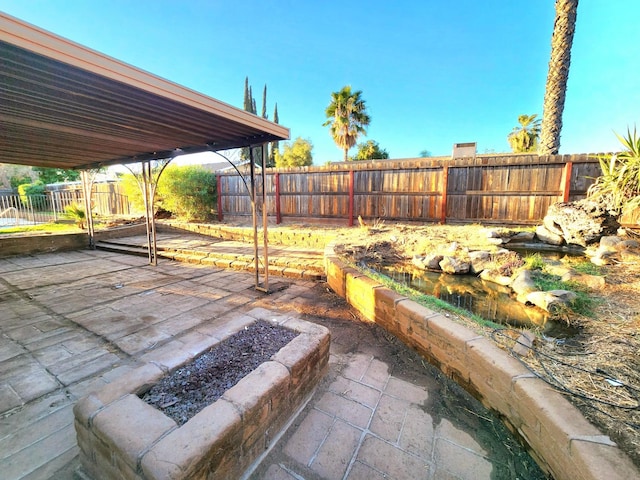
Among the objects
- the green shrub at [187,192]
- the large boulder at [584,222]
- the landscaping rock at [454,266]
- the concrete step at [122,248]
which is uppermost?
the green shrub at [187,192]

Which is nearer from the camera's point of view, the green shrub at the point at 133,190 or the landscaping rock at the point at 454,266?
the landscaping rock at the point at 454,266

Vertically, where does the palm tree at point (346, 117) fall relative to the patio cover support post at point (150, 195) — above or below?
above

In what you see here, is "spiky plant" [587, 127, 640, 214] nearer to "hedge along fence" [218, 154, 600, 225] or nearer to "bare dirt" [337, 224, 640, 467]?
"bare dirt" [337, 224, 640, 467]

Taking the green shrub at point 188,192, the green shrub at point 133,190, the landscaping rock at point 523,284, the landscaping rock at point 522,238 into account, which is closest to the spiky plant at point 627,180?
the landscaping rock at point 522,238

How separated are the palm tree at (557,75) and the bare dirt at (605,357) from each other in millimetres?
4680

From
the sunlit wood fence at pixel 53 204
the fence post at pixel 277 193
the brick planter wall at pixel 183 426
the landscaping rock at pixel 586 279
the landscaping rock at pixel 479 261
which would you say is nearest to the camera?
the brick planter wall at pixel 183 426

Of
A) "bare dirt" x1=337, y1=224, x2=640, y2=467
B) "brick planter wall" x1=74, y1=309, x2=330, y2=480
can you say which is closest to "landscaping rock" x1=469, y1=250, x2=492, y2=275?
"bare dirt" x1=337, y1=224, x2=640, y2=467

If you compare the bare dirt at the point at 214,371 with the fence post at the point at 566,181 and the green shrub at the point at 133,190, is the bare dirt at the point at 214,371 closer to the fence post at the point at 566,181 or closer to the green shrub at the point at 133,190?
the fence post at the point at 566,181

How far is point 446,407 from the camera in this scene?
5.97 feet

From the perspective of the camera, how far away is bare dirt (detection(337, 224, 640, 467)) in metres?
1.35

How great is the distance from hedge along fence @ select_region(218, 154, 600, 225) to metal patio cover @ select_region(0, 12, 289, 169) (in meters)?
4.65

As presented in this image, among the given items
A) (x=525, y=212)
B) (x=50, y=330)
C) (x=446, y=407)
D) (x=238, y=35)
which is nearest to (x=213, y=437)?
(x=446, y=407)

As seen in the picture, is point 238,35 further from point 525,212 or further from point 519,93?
point 519,93

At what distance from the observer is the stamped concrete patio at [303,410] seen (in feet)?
4.60
